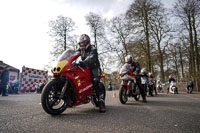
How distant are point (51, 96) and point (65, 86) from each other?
1.13ft

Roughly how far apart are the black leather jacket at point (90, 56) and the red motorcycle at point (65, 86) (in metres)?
0.23

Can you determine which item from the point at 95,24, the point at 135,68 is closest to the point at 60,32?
the point at 95,24

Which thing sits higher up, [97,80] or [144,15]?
[144,15]

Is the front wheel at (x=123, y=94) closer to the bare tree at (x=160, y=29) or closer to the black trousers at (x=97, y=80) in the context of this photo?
the black trousers at (x=97, y=80)

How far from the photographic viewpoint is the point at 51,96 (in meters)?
3.04

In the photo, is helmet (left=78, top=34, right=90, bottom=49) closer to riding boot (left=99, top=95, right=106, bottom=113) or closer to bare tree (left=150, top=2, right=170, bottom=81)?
riding boot (left=99, top=95, right=106, bottom=113)

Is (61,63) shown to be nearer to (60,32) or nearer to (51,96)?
(51,96)

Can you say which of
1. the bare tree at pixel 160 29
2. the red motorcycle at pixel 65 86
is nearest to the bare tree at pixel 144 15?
the bare tree at pixel 160 29

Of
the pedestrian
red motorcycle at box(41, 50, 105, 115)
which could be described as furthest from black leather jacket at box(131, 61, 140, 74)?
the pedestrian

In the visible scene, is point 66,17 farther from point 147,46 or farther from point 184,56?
point 184,56

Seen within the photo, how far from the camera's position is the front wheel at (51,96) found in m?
2.79

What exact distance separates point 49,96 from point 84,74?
3.11 ft

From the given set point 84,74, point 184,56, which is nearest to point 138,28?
point 184,56

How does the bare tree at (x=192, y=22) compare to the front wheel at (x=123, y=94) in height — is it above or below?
above
